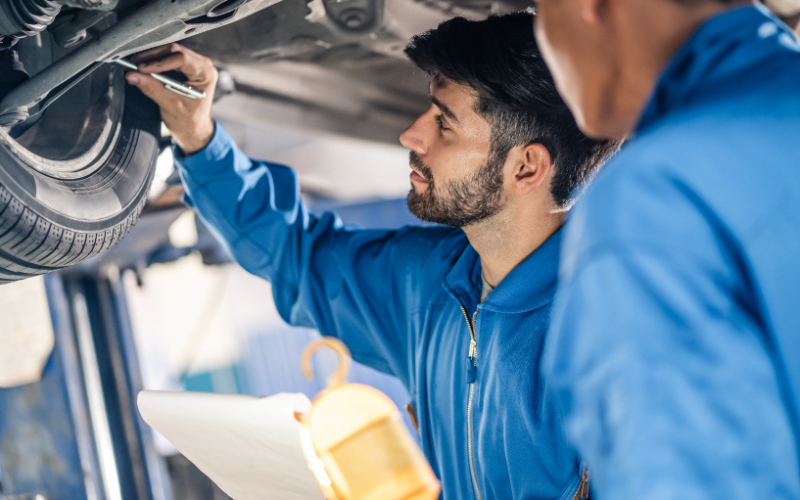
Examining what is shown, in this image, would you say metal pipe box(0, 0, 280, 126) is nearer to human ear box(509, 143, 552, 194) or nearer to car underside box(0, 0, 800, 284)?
car underside box(0, 0, 800, 284)

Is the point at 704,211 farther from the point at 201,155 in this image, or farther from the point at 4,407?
the point at 4,407

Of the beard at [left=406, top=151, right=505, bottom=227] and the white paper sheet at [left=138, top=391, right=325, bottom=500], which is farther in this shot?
the beard at [left=406, top=151, right=505, bottom=227]

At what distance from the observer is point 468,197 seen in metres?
1.06

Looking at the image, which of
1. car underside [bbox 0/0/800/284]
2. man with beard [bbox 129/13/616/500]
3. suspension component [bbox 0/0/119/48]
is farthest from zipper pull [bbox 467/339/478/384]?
suspension component [bbox 0/0/119/48]

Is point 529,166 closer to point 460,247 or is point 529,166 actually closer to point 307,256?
point 460,247

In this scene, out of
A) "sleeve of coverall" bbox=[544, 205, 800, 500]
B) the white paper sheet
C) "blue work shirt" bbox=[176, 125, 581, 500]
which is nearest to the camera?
"sleeve of coverall" bbox=[544, 205, 800, 500]

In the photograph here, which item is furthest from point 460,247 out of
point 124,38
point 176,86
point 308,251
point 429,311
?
point 124,38

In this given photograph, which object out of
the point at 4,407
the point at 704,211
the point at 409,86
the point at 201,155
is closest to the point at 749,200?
the point at 704,211

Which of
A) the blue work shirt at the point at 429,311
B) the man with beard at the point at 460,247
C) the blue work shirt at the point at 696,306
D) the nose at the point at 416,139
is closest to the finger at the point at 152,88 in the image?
the man with beard at the point at 460,247

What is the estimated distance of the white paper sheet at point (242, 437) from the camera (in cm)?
70

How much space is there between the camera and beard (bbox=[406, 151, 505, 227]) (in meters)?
1.06

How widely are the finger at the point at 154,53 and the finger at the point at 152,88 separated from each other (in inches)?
0.8

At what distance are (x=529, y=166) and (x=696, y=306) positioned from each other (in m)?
0.73

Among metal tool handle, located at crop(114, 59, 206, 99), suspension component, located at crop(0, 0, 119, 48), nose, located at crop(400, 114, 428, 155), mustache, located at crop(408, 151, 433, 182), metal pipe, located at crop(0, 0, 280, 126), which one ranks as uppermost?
suspension component, located at crop(0, 0, 119, 48)
